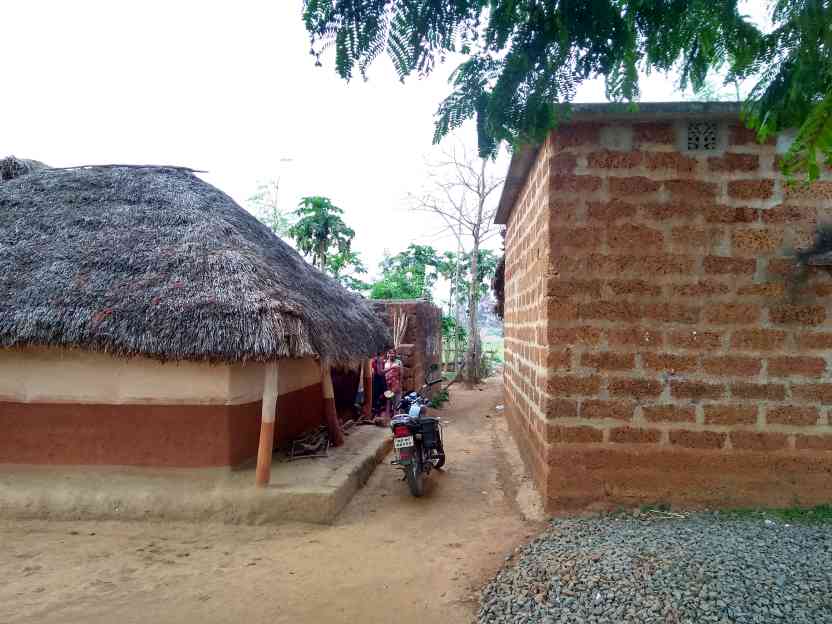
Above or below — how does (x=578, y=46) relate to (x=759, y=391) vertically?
above

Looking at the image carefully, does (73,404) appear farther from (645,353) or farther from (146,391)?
A: (645,353)

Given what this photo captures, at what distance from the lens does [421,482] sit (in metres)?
5.63

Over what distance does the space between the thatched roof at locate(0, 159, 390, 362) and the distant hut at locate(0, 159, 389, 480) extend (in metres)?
0.01

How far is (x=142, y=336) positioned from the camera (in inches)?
194

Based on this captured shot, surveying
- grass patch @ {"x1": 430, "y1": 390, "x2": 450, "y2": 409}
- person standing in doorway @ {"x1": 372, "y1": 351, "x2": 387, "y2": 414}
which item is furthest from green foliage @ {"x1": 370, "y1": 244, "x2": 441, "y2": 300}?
person standing in doorway @ {"x1": 372, "y1": 351, "x2": 387, "y2": 414}

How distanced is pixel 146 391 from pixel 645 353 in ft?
14.2

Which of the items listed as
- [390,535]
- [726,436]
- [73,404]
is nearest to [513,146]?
[726,436]

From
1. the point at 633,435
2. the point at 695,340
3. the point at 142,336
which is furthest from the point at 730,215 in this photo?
the point at 142,336

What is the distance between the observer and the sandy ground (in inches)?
134

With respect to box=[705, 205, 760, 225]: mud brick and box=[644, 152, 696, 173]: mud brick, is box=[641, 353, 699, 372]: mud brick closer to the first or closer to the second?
box=[705, 205, 760, 225]: mud brick

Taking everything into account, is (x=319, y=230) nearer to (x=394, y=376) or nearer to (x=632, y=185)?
(x=394, y=376)

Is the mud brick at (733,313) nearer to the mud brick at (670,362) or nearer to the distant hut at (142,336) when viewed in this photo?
the mud brick at (670,362)

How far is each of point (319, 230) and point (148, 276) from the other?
10.2 meters

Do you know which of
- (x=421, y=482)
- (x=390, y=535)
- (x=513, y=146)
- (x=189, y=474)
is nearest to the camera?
(x=513, y=146)
